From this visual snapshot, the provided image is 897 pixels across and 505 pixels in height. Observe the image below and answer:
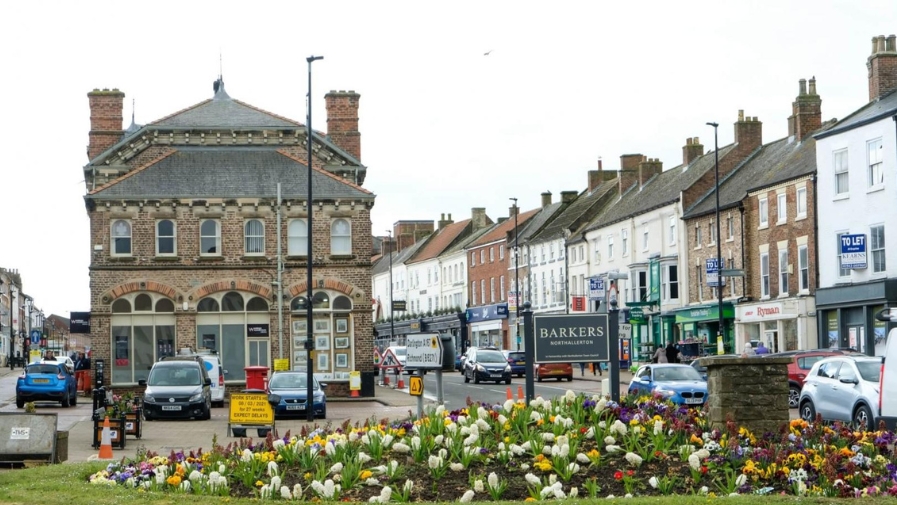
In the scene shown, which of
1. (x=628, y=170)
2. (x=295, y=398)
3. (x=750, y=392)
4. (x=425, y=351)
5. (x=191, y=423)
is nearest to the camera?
(x=750, y=392)

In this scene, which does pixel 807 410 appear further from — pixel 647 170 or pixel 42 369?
pixel 647 170

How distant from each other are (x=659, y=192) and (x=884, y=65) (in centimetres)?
2217

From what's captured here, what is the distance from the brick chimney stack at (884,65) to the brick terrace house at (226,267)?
20879mm

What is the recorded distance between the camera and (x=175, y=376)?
38625 millimetres

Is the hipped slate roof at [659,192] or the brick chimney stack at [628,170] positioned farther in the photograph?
the brick chimney stack at [628,170]

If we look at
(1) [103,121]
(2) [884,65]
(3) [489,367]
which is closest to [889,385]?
(2) [884,65]

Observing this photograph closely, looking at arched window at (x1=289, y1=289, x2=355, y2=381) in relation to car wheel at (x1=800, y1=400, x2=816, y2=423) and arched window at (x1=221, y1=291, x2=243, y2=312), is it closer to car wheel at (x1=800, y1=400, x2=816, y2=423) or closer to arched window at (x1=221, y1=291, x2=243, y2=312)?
arched window at (x1=221, y1=291, x2=243, y2=312)

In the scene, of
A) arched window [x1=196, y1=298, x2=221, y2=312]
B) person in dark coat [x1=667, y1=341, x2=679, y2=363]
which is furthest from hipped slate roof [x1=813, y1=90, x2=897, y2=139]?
arched window [x1=196, y1=298, x2=221, y2=312]

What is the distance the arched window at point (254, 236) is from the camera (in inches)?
2040

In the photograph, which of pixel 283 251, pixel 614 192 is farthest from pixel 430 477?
pixel 614 192

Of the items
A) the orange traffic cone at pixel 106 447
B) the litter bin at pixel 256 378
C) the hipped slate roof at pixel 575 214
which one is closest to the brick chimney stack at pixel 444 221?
the hipped slate roof at pixel 575 214

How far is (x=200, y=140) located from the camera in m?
53.6

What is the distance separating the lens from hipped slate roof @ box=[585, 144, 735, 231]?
7039cm

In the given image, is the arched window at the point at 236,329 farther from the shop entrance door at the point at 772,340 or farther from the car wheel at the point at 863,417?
the car wheel at the point at 863,417
